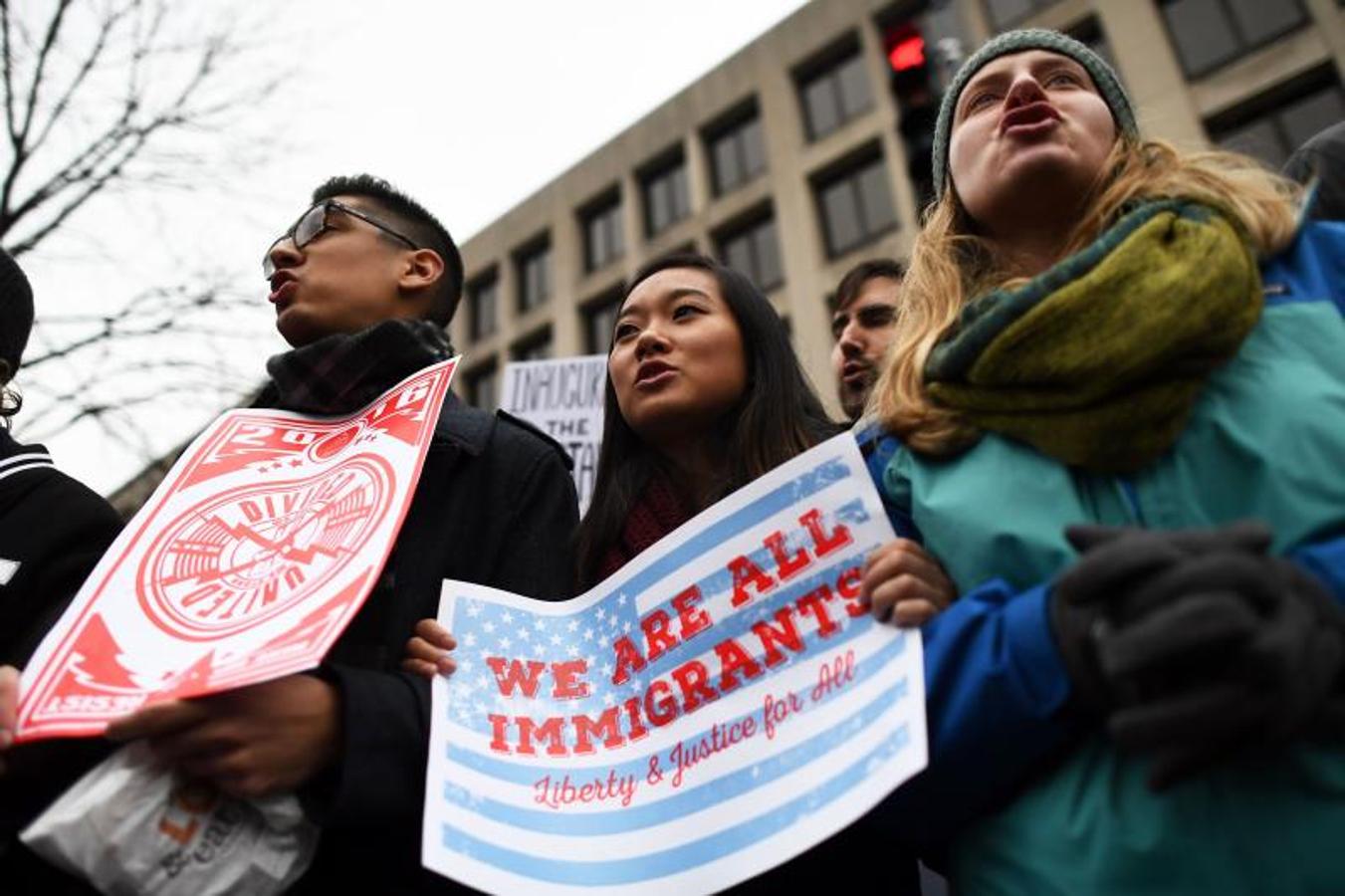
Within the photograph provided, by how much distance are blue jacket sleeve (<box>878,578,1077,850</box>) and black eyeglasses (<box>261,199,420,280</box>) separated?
1840 mm

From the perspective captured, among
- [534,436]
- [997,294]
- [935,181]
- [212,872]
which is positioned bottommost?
[212,872]

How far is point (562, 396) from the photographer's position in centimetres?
449

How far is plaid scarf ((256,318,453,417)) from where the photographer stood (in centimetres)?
173

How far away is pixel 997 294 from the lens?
50.5 inches

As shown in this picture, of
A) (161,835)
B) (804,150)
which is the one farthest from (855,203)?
(161,835)

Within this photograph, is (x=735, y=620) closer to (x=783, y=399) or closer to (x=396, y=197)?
(x=783, y=399)

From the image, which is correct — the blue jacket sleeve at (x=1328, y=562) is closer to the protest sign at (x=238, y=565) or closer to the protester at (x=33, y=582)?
the protest sign at (x=238, y=565)

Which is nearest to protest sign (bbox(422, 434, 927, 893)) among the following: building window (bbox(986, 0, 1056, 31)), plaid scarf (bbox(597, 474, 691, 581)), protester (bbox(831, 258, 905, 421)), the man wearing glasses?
the man wearing glasses

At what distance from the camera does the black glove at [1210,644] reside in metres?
0.77

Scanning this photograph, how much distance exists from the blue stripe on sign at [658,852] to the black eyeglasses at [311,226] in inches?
64.1

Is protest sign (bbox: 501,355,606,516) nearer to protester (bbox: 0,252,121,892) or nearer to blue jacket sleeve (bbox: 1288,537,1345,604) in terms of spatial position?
protester (bbox: 0,252,121,892)

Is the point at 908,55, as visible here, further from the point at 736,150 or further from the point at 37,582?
the point at 736,150

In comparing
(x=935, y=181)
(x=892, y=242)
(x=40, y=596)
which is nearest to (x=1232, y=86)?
(x=892, y=242)

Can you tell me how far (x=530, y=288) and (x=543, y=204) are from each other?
6.41 feet
